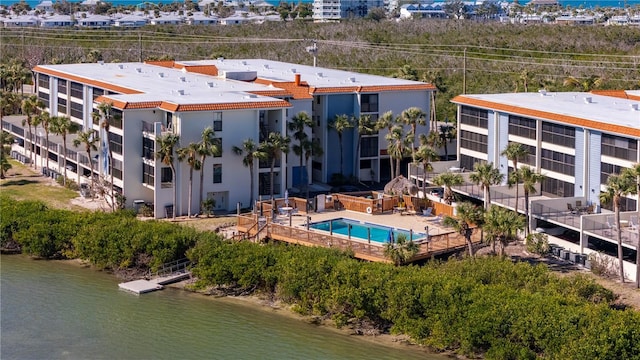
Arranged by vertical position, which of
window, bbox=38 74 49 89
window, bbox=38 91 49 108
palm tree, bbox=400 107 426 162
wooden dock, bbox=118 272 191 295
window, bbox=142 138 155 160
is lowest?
wooden dock, bbox=118 272 191 295

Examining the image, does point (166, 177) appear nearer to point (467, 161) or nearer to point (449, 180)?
point (449, 180)

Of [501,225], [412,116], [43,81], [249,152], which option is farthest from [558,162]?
[43,81]

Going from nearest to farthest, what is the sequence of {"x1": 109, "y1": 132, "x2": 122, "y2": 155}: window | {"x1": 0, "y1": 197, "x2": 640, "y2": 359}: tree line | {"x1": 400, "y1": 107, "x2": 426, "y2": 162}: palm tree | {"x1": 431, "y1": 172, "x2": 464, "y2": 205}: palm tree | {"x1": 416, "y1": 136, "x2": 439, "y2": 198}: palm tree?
{"x1": 0, "y1": 197, "x2": 640, "y2": 359}: tree line
{"x1": 431, "y1": 172, "x2": 464, "y2": 205}: palm tree
{"x1": 416, "y1": 136, "x2": 439, "y2": 198}: palm tree
{"x1": 109, "y1": 132, "x2": 122, "y2": 155}: window
{"x1": 400, "y1": 107, "x2": 426, "y2": 162}: palm tree

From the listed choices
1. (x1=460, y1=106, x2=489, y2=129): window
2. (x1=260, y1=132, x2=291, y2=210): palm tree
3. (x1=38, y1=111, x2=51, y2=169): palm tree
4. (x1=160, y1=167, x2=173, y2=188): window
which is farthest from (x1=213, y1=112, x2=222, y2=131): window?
(x1=460, y1=106, x2=489, y2=129): window

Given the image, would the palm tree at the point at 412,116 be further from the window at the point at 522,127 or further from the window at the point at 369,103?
the window at the point at 522,127

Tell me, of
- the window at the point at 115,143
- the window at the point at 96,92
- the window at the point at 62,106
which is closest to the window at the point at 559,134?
the window at the point at 115,143

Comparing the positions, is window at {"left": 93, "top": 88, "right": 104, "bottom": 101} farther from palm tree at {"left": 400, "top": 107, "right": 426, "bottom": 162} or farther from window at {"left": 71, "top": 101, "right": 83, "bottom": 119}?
palm tree at {"left": 400, "top": 107, "right": 426, "bottom": 162}

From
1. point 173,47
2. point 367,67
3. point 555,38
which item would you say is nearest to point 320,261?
point 367,67
